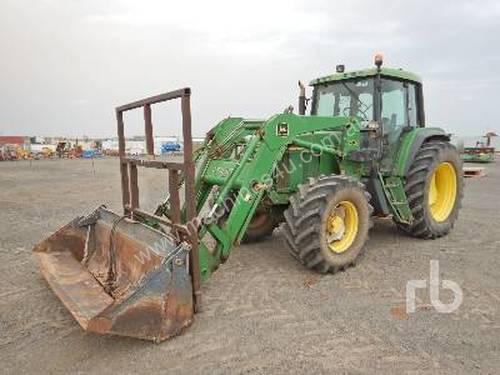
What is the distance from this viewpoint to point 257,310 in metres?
4.06

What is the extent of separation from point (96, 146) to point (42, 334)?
146 ft

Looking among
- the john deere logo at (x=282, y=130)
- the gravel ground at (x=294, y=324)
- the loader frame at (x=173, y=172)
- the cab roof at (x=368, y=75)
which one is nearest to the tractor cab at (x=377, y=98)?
the cab roof at (x=368, y=75)

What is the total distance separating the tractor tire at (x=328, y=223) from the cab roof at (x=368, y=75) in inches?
66.6

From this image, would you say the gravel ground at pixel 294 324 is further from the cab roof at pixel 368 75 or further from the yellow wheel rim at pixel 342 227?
the cab roof at pixel 368 75

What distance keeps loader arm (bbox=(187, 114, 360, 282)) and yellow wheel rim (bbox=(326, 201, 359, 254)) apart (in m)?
0.72

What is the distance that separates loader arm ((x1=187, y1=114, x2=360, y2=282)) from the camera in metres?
4.17

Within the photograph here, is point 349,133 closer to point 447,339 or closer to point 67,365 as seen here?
point 447,339

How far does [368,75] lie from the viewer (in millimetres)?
5883

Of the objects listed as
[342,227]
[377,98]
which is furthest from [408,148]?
[342,227]

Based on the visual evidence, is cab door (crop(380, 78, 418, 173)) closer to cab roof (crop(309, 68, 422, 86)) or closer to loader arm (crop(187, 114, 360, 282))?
cab roof (crop(309, 68, 422, 86))

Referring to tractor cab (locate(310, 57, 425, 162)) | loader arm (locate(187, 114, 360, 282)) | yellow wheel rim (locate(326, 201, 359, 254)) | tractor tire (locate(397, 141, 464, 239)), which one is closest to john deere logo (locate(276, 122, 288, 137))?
loader arm (locate(187, 114, 360, 282))

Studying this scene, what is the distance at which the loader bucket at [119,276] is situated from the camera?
3.30 m

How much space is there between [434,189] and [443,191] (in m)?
0.16

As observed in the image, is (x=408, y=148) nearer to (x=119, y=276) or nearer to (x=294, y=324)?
(x=294, y=324)
